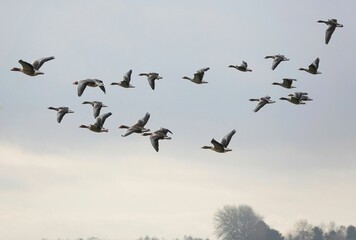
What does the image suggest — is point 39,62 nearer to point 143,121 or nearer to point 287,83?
point 143,121

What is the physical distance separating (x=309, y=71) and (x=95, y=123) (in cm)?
1746

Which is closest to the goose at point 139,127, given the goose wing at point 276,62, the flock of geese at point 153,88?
the flock of geese at point 153,88

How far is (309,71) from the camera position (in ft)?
224

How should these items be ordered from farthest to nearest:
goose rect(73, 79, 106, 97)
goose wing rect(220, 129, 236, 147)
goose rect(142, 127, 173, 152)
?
1. goose rect(73, 79, 106, 97)
2. goose wing rect(220, 129, 236, 147)
3. goose rect(142, 127, 173, 152)

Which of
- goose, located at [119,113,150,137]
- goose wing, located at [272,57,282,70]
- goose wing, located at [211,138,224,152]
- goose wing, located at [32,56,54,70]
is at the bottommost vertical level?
goose wing, located at [211,138,224,152]

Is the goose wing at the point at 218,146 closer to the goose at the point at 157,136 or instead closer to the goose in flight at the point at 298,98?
the goose at the point at 157,136

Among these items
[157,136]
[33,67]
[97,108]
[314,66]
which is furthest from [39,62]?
[314,66]

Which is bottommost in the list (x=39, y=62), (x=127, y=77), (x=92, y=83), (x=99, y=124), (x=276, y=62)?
(x=99, y=124)

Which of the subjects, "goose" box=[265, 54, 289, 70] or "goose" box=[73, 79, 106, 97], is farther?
"goose" box=[265, 54, 289, 70]

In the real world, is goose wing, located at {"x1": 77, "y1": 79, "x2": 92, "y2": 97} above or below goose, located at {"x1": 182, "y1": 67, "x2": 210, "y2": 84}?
below

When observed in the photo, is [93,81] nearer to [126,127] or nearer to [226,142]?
[126,127]

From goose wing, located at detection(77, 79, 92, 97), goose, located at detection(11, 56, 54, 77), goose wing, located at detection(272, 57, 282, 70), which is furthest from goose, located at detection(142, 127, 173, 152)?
goose wing, located at detection(272, 57, 282, 70)

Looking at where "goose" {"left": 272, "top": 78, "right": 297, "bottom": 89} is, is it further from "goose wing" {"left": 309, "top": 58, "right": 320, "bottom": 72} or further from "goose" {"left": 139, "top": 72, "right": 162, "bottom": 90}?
"goose" {"left": 139, "top": 72, "right": 162, "bottom": 90}

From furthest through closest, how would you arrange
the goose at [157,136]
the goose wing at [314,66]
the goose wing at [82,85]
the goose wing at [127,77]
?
the goose wing at [127,77] → the goose wing at [314,66] → the goose wing at [82,85] → the goose at [157,136]
